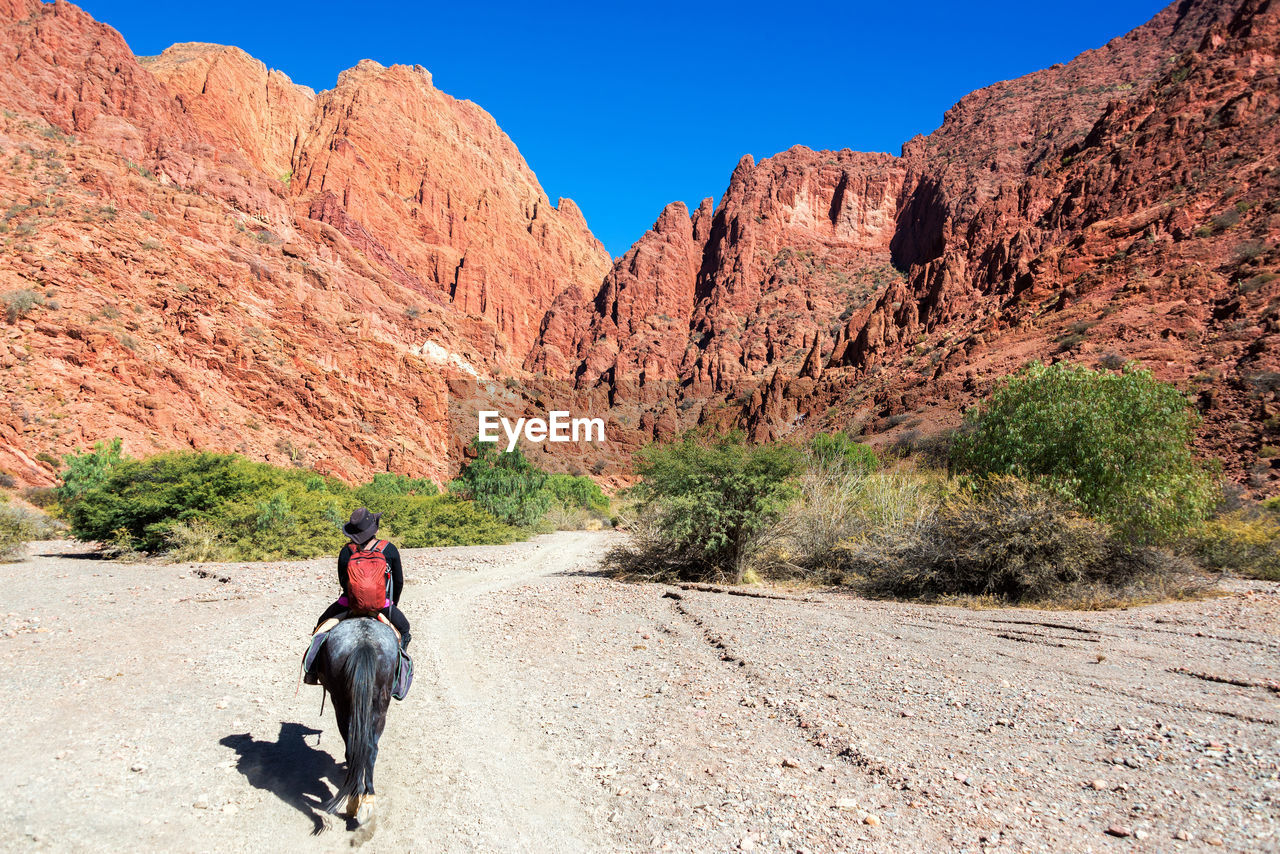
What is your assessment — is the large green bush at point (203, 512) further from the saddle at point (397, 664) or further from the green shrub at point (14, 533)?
the saddle at point (397, 664)

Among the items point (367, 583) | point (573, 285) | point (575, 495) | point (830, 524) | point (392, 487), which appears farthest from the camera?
point (573, 285)

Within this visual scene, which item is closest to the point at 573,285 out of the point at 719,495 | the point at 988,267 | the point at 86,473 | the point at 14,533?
the point at 988,267

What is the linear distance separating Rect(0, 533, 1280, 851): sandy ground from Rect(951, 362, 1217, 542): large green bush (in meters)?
3.85

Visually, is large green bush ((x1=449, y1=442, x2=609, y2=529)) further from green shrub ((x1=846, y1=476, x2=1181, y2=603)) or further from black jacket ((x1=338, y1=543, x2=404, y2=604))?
black jacket ((x1=338, y1=543, x2=404, y2=604))

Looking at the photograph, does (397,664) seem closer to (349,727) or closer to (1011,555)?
(349,727)

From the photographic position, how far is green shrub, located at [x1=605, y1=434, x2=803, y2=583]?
14883 millimetres

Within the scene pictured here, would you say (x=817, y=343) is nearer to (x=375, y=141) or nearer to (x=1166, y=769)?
(x=1166, y=769)

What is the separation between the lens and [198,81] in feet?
265

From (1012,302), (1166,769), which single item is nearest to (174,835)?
(1166,769)

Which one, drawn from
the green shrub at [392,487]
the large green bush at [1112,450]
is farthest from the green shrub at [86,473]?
the large green bush at [1112,450]

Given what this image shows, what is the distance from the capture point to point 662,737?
505cm

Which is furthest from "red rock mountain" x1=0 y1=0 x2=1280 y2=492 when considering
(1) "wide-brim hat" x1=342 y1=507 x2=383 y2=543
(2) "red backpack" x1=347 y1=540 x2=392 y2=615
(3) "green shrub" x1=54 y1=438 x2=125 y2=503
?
(2) "red backpack" x1=347 y1=540 x2=392 y2=615

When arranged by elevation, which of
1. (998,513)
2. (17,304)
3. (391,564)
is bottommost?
(391,564)

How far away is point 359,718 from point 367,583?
83 cm
